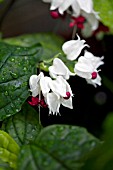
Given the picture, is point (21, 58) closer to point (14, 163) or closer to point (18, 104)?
point (18, 104)

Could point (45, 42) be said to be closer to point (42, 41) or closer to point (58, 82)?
point (42, 41)

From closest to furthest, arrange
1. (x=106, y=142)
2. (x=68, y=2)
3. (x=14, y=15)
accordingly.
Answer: (x=106, y=142) → (x=68, y=2) → (x=14, y=15)

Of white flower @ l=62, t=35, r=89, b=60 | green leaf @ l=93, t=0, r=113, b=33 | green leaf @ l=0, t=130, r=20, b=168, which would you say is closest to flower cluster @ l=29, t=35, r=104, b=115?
white flower @ l=62, t=35, r=89, b=60

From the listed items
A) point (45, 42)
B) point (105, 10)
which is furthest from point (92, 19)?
point (45, 42)

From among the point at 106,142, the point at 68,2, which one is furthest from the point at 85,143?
the point at 68,2

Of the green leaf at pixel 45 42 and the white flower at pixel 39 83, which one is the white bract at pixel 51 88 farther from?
the green leaf at pixel 45 42

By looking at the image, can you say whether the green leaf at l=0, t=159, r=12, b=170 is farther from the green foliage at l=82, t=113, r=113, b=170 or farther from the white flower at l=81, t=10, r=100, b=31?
the white flower at l=81, t=10, r=100, b=31

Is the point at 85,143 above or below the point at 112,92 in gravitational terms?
above
